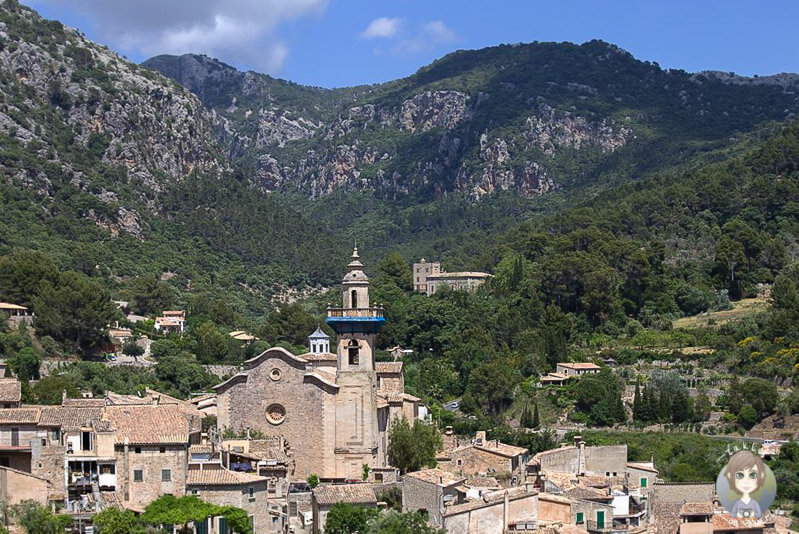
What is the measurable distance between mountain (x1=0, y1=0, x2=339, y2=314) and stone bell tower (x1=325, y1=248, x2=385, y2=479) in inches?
2346

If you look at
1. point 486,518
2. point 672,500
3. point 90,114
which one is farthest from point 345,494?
point 90,114

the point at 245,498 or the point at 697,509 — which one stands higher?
the point at 245,498

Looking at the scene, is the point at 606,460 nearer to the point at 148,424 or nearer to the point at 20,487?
the point at 148,424

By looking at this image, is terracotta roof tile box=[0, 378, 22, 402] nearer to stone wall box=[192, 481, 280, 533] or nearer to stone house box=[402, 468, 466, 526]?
stone wall box=[192, 481, 280, 533]

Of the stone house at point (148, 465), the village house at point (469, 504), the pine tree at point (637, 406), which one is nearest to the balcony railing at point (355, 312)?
the village house at point (469, 504)

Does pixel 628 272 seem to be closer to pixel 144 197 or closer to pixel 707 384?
pixel 707 384

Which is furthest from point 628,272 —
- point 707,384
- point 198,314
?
point 198,314

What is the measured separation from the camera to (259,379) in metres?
49.1

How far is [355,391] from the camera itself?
48375 mm

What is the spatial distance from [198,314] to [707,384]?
1663 inches

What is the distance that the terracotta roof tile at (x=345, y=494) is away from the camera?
135ft

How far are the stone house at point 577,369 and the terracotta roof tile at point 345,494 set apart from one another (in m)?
33.8

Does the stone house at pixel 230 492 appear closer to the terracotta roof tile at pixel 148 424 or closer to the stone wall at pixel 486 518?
the terracotta roof tile at pixel 148 424

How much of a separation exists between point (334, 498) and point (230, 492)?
3651 mm
